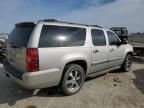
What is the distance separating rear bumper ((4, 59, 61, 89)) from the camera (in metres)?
4.07

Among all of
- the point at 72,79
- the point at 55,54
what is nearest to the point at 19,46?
the point at 55,54

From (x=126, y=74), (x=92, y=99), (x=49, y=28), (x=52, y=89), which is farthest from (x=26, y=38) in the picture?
(x=126, y=74)

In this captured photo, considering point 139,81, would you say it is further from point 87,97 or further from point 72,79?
point 72,79

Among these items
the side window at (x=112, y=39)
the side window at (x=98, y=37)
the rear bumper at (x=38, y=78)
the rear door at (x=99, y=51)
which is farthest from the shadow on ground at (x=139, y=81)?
the rear bumper at (x=38, y=78)

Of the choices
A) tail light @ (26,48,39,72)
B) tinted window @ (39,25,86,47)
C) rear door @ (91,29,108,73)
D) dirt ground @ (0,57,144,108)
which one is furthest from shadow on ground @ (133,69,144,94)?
tail light @ (26,48,39,72)

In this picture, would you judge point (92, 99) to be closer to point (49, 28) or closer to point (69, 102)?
point (69, 102)

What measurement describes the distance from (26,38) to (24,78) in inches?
35.3

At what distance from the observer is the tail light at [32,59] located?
402 cm

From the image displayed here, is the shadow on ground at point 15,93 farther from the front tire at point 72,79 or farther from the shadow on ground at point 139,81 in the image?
the shadow on ground at point 139,81

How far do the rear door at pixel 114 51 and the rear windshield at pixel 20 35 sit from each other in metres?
2.93

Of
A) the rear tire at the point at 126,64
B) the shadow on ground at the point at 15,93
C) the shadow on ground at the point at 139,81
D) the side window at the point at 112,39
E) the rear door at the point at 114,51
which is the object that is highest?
the side window at the point at 112,39

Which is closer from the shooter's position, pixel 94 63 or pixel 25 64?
pixel 25 64

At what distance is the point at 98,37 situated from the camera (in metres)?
5.82

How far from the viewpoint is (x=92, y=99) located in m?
4.71
